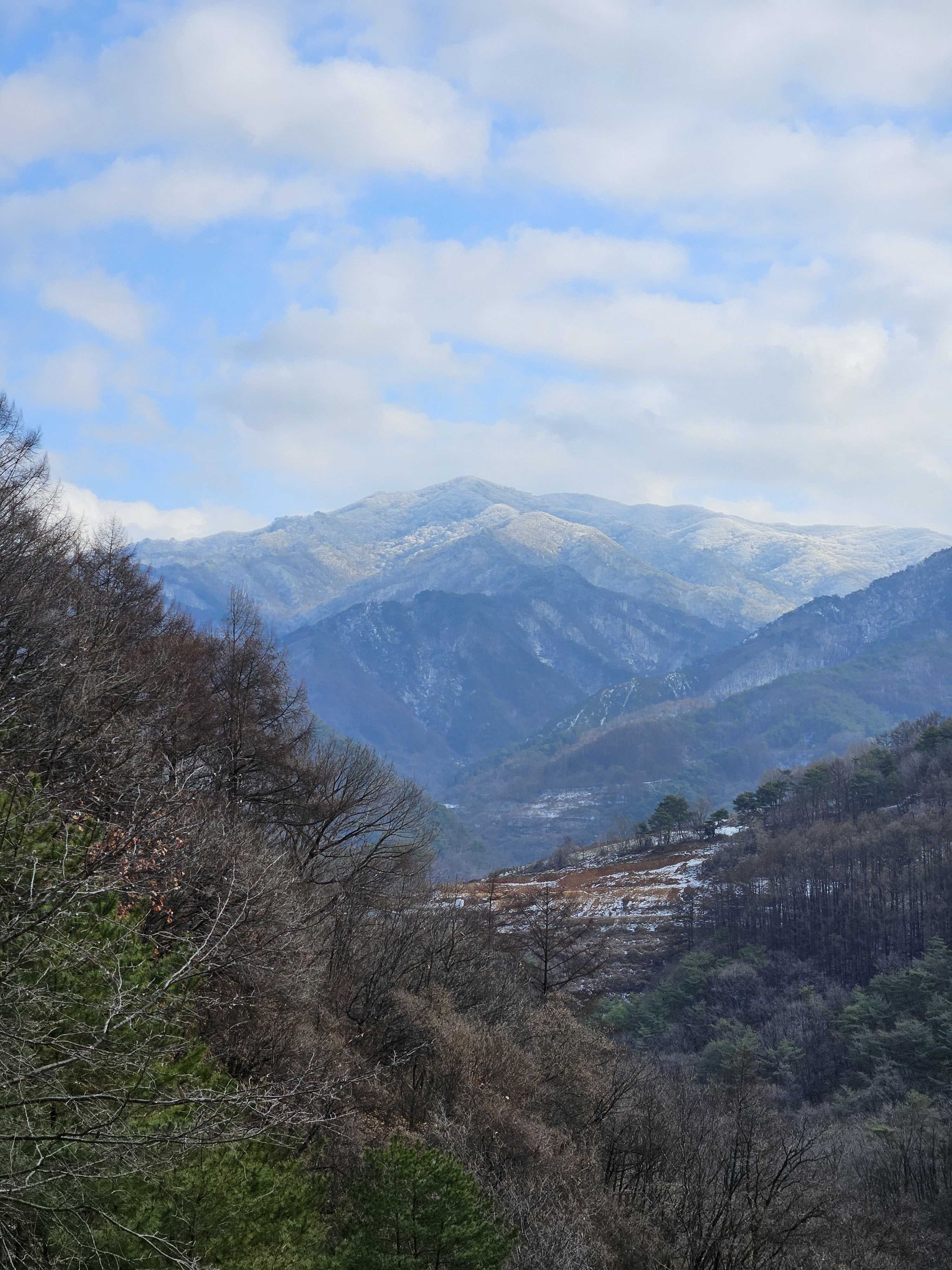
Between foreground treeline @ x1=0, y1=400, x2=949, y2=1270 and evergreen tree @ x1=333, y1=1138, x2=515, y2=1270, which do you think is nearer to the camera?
foreground treeline @ x1=0, y1=400, x2=949, y2=1270

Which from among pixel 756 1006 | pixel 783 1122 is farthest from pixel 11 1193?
pixel 756 1006

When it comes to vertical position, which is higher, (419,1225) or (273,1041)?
(273,1041)

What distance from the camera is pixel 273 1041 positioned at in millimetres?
19469

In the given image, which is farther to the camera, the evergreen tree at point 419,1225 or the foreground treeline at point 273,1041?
the evergreen tree at point 419,1225

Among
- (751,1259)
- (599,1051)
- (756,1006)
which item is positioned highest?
(599,1051)

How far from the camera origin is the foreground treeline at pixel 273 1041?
11.2m

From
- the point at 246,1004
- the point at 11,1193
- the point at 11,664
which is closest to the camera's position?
the point at 11,1193

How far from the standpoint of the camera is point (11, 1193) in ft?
30.4

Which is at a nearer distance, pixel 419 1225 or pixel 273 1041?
pixel 419 1225

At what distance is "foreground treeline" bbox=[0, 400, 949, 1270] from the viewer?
11.2m

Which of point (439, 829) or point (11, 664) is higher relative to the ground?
point (11, 664)

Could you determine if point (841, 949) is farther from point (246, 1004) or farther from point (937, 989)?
point (246, 1004)

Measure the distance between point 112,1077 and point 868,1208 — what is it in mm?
46204

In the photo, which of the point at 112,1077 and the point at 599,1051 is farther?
the point at 599,1051
